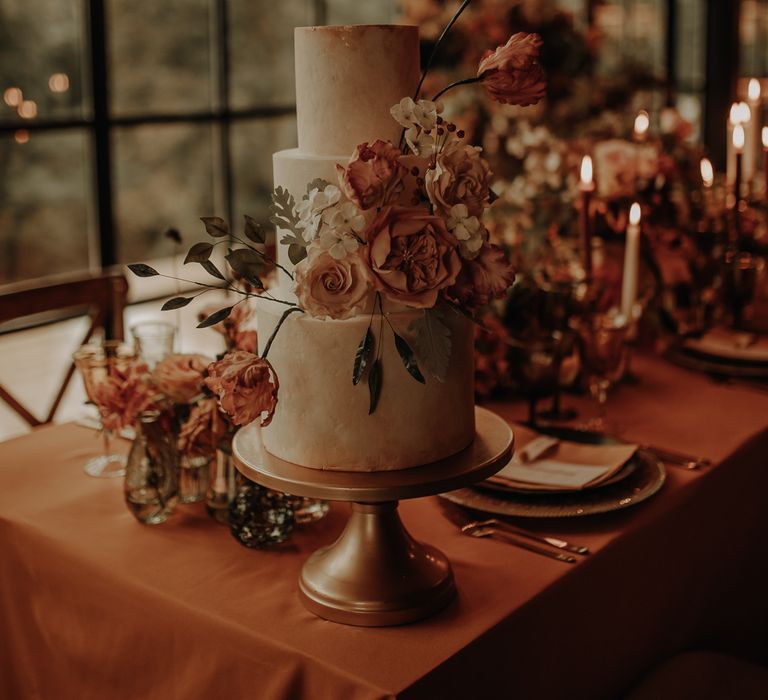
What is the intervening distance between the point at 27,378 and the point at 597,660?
233 centimetres

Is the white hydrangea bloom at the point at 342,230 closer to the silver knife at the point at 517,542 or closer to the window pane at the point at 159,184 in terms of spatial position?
the silver knife at the point at 517,542

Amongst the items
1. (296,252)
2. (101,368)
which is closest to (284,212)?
(296,252)

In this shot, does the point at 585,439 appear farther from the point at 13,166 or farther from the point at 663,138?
the point at 13,166

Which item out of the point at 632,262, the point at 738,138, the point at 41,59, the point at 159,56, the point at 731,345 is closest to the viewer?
the point at 632,262

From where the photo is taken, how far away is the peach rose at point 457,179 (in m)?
1.11

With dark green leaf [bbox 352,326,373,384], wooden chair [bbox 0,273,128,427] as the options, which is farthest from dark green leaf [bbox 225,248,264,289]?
wooden chair [bbox 0,273,128,427]

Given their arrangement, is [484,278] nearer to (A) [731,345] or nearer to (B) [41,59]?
(A) [731,345]

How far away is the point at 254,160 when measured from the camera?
3.90m

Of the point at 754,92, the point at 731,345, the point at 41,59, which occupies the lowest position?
the point at 731,345

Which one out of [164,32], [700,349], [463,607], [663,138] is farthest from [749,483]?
[164,32]

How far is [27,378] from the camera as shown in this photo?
3273mm

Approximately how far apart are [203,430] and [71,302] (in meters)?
1.04

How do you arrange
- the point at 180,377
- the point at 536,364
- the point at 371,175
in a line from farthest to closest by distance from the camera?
the point at 536,364
the point at 180,377
the point at 371,175

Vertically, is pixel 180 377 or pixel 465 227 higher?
pixel 465 227
